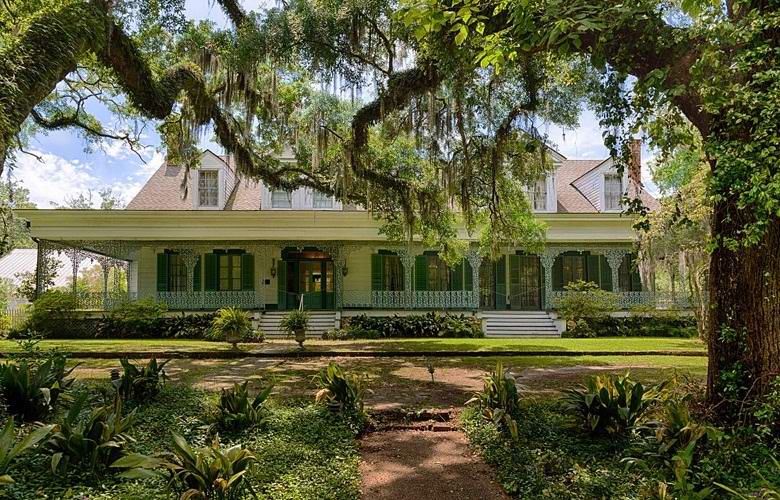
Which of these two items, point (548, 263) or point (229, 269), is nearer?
point (548, 263)

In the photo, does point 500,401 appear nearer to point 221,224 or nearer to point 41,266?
point 221,224

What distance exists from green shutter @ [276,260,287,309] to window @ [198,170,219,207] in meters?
3.50

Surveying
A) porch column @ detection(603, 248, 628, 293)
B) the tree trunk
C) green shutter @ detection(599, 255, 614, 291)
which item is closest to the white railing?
porch column @ detection(603, 248, 628, 293)

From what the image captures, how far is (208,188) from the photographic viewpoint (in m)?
20.1

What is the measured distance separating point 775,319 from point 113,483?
5718 mm

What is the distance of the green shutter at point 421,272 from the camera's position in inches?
795

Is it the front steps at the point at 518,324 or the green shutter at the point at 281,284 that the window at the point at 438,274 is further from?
the green shutter at the point at 281,284

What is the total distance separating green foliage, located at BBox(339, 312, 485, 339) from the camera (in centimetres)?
1753

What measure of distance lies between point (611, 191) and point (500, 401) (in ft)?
55.6

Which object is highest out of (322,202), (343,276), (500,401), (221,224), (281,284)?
(322,202)

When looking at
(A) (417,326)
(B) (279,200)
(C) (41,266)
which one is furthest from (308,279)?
(C) (41,266)

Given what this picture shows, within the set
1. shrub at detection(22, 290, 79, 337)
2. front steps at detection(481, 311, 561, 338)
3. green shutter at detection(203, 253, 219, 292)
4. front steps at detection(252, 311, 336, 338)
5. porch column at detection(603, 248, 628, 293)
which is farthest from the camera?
green shutter at detection(203, 253, 219, 292)

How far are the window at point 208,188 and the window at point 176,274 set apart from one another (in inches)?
91.0

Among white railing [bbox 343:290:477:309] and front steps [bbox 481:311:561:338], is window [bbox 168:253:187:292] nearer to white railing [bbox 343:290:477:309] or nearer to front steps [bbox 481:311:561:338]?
white railing [bbox 343:290:477:309]
